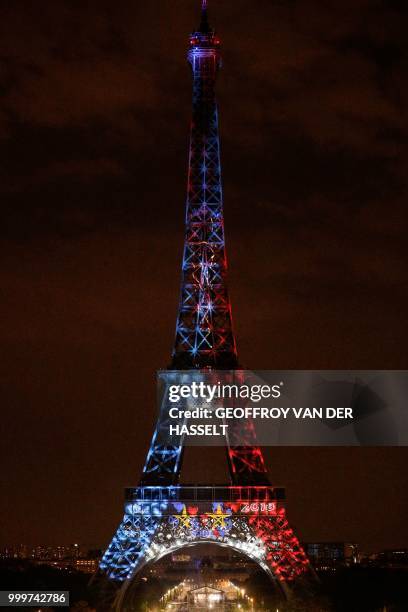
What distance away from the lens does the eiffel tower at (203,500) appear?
102 m

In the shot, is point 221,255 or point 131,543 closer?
point 131,543

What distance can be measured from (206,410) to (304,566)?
19905 millimetres

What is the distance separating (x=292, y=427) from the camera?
78.1 metres

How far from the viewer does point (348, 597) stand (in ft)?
380

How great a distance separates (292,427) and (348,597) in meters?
41.8

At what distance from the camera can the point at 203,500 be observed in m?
103

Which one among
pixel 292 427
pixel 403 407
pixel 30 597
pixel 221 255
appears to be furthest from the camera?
pixel 221 255

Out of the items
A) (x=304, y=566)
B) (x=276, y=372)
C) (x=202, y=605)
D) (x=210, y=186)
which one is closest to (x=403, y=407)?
(x=276, y=372)

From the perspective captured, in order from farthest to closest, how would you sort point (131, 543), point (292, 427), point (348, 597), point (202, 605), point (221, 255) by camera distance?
point (202, 605), point (348, 597), point (221, 255), point (131, 543), point (292, 427)

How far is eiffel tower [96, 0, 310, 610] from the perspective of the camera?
333 feet

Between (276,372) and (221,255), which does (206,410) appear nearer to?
(276,372)

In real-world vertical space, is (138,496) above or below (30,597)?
above

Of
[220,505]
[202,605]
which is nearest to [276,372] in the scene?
[220,505]

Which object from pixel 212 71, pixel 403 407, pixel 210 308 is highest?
pixel 212 71
